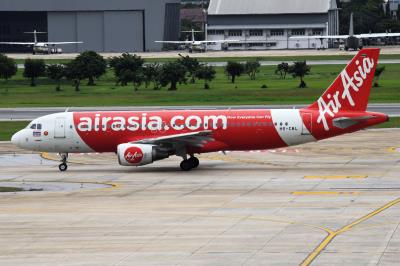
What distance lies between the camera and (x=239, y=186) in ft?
156

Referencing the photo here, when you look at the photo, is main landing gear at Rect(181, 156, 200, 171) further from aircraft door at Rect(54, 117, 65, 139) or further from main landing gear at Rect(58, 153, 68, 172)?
aircraft door at Rect(54, 117, 65, 139)

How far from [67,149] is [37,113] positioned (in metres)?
32.7

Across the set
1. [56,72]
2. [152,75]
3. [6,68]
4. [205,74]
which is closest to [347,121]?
[152,75]

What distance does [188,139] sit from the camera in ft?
174

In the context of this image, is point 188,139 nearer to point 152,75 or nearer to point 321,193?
point 321,193

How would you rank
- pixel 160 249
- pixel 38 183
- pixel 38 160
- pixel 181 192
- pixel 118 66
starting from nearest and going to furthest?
pixel 160 249 → pixel 181 192 → pixel 38 183 → pixel 38 160 → pixel 118 66

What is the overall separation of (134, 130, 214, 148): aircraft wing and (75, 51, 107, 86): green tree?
71148mm

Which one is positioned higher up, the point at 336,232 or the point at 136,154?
the point at 136,154

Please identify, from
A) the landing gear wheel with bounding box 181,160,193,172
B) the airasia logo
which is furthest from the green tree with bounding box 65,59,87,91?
the airasia logo

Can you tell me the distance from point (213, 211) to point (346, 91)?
52.4 ft

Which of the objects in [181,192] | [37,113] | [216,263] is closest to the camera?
[216,263]

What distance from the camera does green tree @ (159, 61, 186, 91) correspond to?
372 feet

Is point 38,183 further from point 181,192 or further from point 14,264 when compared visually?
point 14,264

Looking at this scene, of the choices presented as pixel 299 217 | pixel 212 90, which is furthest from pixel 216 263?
pixel 212 90
